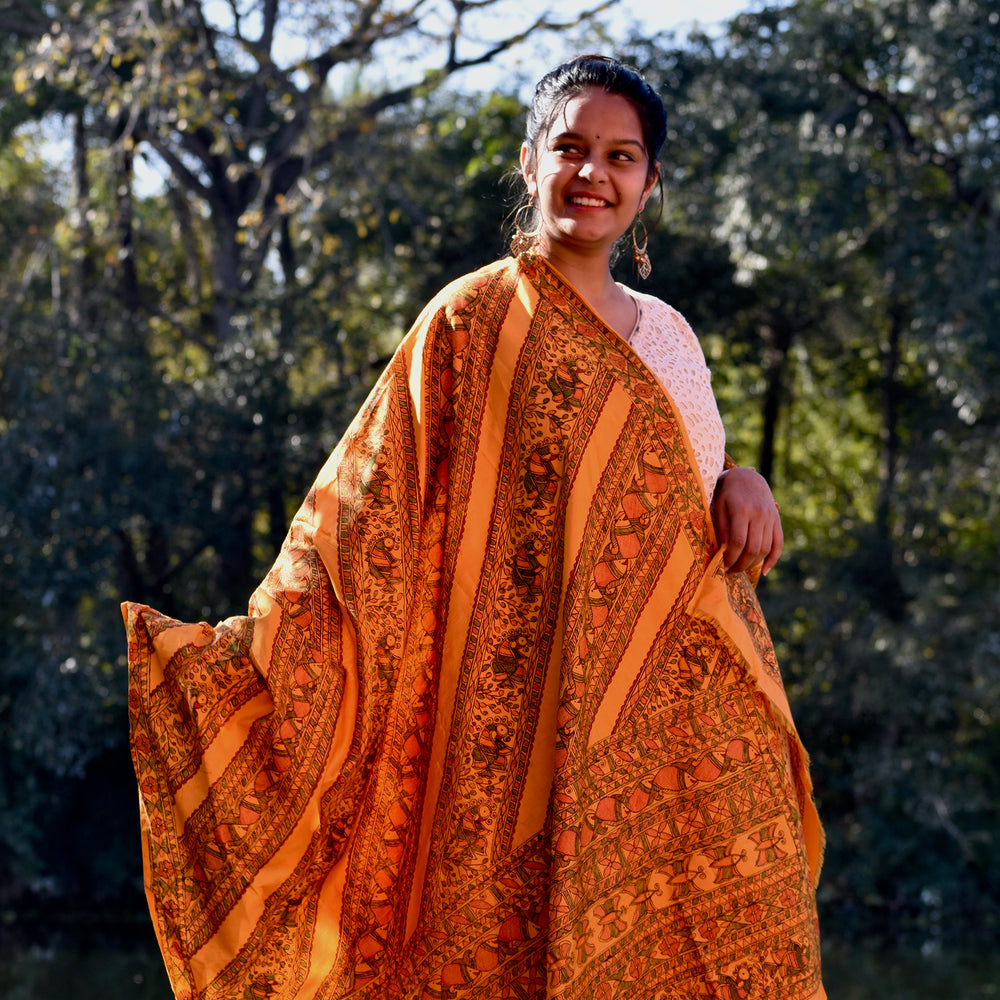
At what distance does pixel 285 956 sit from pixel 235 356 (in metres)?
5.40

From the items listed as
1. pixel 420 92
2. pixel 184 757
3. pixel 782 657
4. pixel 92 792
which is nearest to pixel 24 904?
pixel 92 792

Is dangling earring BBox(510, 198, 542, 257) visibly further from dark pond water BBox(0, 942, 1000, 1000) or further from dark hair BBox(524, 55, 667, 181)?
dark pond water BBox(0, 942, 1000, 1000)

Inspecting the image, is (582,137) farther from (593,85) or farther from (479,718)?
(479,718)

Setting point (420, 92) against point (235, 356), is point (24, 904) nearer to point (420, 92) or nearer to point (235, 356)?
point (235, 356)

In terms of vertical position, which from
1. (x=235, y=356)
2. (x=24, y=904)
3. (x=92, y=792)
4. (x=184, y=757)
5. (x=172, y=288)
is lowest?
(x=24, y=904)

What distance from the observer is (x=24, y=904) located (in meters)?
6.56

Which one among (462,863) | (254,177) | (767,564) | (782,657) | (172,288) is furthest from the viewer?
(172,288)

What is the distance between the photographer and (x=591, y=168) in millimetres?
1860

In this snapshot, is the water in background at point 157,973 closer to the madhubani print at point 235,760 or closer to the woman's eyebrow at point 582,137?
the madhubani print at point 235,760

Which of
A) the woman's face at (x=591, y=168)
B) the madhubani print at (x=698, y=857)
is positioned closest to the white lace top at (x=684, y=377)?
the woman's face at (x=591, y=168)

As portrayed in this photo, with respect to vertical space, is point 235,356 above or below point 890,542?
Answer: above

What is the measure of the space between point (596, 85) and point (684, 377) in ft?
1.44

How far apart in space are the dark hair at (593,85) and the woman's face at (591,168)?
0.01 m

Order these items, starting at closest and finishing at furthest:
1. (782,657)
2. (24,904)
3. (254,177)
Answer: (24,904) → (782,657) → (254,177)
